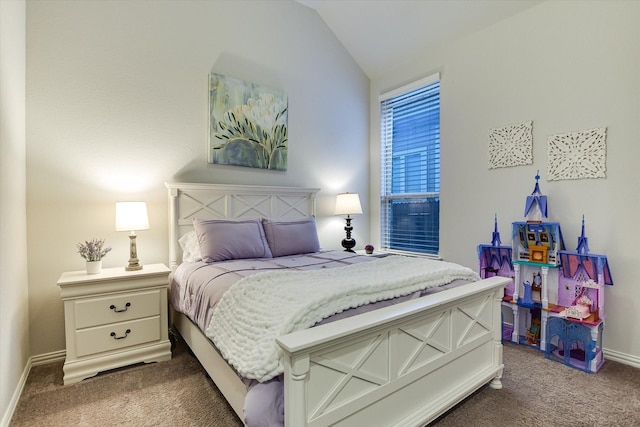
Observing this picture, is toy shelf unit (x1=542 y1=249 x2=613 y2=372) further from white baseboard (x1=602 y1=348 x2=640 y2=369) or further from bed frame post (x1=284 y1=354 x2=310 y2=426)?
bed frame post (x1=284 y1=354 x2=310 y2=426)

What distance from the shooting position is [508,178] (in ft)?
9.86

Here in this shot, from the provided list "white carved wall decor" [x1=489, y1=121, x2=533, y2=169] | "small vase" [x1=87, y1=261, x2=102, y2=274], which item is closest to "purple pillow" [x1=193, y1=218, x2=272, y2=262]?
"small vase" [x1=87, y1=261, x2=102, y2=274]

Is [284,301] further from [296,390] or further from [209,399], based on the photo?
[209,399]

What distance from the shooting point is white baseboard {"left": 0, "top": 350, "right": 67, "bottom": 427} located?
5.55 ft

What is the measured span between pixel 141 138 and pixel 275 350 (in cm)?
236

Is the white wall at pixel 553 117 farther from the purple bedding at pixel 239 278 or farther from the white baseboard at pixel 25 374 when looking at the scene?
the white baseboard at pixel 25 374

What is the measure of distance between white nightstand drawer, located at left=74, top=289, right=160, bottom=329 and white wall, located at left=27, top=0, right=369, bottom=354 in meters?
0.52

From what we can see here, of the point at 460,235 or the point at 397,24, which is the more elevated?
the point at 397,24

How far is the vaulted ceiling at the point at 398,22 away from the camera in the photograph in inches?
121

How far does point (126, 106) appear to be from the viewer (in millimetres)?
2703

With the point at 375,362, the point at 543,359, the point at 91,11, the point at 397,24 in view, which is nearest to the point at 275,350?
the point at 375,362

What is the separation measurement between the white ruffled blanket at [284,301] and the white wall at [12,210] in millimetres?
1121

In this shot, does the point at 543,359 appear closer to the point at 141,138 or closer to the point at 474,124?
the point at 474,124

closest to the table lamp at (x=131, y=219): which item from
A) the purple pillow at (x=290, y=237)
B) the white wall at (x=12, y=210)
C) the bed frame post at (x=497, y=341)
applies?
the white wall at (x=12, y=210)
